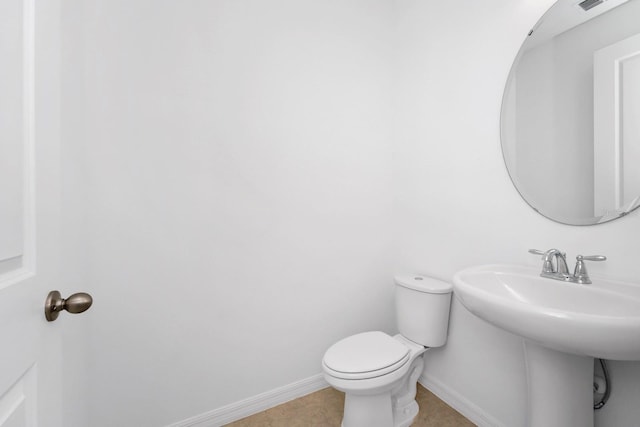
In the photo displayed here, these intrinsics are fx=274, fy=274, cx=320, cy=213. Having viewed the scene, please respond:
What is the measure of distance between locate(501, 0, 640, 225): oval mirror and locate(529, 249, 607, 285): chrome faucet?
147 millimetres

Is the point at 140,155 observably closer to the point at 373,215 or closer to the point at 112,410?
the point at 112,410

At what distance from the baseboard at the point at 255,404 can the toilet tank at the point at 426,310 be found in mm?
653

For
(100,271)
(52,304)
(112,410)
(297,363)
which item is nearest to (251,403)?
(297,363)

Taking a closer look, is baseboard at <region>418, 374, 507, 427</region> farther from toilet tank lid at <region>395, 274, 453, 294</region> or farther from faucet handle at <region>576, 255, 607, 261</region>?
faucet handle at <region>576, 255, 607, 261</region>

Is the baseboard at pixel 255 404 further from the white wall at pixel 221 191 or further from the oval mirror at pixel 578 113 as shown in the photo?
the oval mirror at pixel 578 113

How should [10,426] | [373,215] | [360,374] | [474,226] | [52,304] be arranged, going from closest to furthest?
[10,426] → [52,304] → [360,374] → [474,226] → [373,215]

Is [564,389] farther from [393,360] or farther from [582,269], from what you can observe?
[393,360]

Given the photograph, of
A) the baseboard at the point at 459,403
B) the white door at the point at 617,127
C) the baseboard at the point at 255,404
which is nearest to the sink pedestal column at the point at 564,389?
the baseboard at the point at 459,403

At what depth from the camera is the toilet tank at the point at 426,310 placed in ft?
4.87

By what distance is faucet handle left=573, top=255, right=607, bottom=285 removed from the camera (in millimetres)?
977

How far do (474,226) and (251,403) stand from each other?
5.00ft

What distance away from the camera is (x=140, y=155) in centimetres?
125

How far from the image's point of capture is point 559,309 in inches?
30.4

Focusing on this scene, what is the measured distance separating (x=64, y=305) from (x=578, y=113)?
5.66 feet
